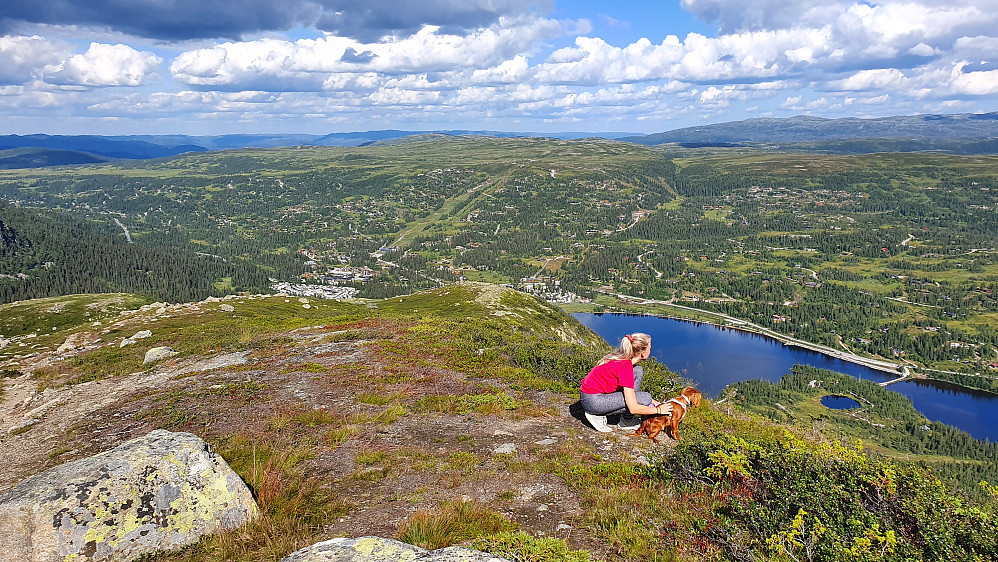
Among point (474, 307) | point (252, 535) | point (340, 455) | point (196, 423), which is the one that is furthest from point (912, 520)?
point (474, 307)

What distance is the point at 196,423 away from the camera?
19.2 meters

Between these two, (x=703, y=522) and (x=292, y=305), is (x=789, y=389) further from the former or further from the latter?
(x=703, y=522)

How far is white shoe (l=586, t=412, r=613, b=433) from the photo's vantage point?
54.2 ft

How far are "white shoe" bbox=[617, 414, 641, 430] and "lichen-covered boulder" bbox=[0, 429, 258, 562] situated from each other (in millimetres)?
11677

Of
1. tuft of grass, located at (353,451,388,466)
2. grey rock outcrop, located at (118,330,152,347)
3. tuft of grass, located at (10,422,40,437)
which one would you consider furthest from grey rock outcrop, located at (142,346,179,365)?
tuft of grass, located at (353,451,388,466)

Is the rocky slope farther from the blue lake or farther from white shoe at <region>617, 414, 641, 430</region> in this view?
the blue lake

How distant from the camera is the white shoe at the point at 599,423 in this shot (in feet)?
54.2

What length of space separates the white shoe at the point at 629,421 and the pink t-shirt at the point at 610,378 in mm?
1262

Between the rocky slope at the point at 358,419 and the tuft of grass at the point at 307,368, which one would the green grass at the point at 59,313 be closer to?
the rocky slope at the point at 358,419

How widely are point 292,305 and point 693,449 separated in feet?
320

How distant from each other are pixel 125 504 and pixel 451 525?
669 cm

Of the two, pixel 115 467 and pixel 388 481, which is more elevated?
pixel 115 467

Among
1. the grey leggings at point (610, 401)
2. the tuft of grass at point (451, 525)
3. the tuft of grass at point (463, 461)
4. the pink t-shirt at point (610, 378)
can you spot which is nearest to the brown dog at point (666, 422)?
the grey leggings at point (610, 401)

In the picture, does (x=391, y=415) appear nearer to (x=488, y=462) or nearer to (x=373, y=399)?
(x=373, y=399)
